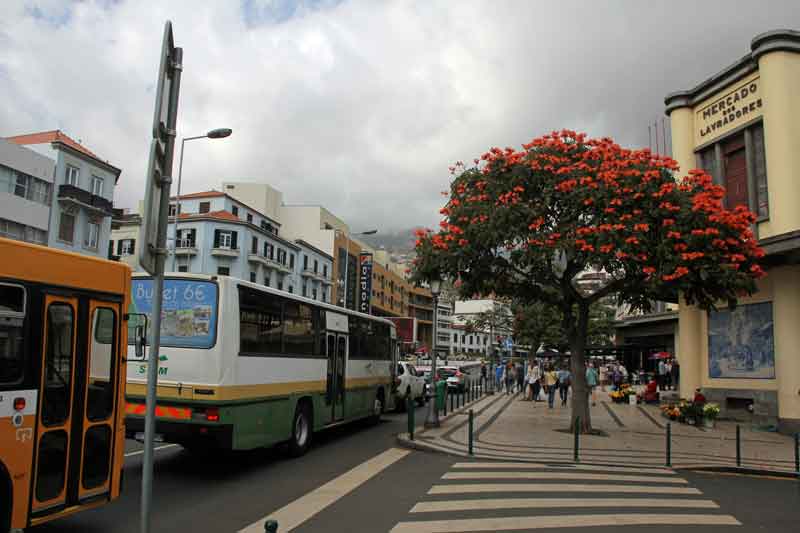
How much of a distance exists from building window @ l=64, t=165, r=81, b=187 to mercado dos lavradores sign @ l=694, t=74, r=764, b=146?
113ft

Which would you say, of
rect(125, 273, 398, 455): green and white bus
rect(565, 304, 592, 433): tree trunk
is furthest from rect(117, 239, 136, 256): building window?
rect(565, 304, 592, 433): tree trunk

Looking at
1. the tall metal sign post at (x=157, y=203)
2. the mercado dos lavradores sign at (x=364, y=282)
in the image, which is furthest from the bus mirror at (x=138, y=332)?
the mercado dos lavradores sign at (x=364, y=282)

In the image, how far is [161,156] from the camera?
4.40 metres

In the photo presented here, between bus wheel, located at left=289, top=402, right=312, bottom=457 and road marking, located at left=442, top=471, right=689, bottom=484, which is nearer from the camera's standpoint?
road marking, located at left=442, top=471, right=689, bottom=484

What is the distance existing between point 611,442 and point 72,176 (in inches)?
1411

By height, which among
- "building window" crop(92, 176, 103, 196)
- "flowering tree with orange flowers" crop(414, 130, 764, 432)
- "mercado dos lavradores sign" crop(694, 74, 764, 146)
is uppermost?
"building window" crop(92, 176, 103, 196)

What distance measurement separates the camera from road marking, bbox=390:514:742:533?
7.16m

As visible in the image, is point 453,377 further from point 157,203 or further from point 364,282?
point 157,203

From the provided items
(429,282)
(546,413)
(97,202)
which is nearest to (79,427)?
(429,282)

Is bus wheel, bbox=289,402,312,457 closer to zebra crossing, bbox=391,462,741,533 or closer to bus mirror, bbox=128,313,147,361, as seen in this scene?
zebra crossing, bbox=391,462,741,533

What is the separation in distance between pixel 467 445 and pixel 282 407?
A: 4.49m

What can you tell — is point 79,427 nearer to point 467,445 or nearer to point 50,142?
point 467,445

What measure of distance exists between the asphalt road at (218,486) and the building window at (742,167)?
43.0 ft

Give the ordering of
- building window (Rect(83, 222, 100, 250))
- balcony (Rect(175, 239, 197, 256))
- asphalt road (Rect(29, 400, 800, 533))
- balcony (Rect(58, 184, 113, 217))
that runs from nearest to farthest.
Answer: asphalt road (Rect(29, 400, 800, 533)) < balcony (Rect(58, 184, 113, 217)) < building window (Rect(83, 222, 100, 250)) < balcony (Rect(175, 239, 197, 256))
